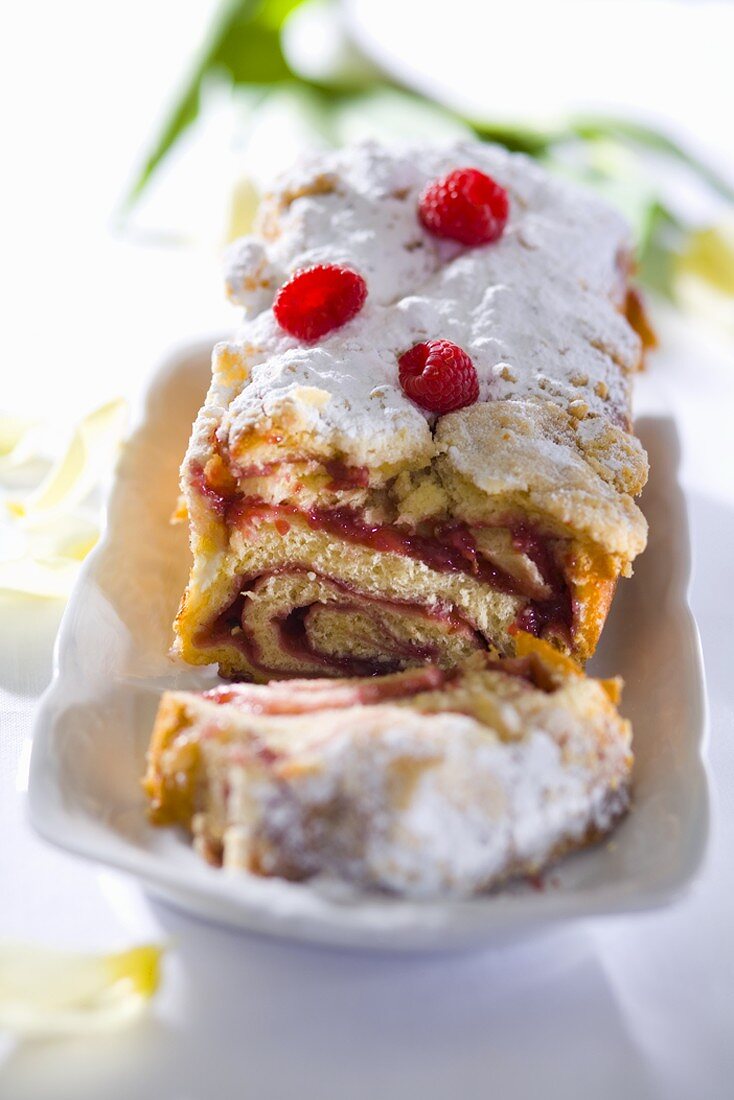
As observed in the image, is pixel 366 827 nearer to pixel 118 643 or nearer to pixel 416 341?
pixel 118 643

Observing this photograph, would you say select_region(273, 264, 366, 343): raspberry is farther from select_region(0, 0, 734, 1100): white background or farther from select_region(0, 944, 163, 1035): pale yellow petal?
select_region(0, 944, 163, 1035): pale yellow petal

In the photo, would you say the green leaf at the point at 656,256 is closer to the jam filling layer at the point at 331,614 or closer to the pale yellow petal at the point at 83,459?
the pale yellow petal at the point at 83,459

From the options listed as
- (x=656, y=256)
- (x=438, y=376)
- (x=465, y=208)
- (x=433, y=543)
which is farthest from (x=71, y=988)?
(x=656, y=256)

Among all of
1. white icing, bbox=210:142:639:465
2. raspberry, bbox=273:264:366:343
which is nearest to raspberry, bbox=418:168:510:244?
white icing, bbox=210:142:639:465

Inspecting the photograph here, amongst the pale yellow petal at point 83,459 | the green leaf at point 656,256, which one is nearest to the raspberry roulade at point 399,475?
the pale yellow petal at point 83,459

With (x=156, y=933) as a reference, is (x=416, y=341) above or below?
above

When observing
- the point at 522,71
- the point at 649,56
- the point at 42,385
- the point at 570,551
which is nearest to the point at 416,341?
the point at 570,551

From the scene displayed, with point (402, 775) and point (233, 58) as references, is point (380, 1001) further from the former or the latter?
point (233, 58)
